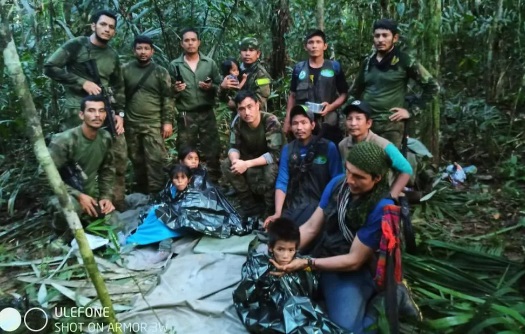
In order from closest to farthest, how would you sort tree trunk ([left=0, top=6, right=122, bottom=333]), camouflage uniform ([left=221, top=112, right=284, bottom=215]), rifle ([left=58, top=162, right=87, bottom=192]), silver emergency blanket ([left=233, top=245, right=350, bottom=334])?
tree trunk ([left=0, top=6, right=122, bottom=333])
silver emergency blanket ([left=233, top=245, right=350, bottom=334])
rifle ([left=58, top=162, right=87, bottom=192])
camouflage uniform ([left=221, top=112, right=284, bottom=215])

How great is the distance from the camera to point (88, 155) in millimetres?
4672

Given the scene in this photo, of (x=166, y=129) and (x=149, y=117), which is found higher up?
(x=149, y=117)

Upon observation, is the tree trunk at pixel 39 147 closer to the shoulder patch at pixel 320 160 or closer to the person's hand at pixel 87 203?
the person's hand at pixel 87 203

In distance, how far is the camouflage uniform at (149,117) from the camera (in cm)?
555

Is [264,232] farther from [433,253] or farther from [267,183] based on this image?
[433,253]

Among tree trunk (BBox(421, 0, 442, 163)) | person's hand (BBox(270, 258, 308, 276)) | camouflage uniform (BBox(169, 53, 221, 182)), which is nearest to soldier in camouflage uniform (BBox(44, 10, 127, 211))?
camouflage uniform (BBox(169, 53, 221, 182))

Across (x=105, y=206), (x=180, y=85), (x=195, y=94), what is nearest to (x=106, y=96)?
(x=180, y=85)

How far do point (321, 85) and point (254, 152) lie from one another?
0.98m

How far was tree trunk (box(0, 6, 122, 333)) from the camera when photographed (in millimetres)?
2477

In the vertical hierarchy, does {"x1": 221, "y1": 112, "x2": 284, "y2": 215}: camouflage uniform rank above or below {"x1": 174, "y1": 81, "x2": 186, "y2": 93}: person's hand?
below

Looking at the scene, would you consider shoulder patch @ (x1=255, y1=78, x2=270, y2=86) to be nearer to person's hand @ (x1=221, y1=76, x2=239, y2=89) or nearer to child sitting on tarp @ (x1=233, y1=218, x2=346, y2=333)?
person's hand @ (x1=221, y1=76, x2=239, y2=89)

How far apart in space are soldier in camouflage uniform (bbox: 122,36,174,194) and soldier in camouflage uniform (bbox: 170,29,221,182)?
0.18 metres

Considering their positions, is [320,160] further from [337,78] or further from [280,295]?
[280,295]

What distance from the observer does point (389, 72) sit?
4730 millimetres
